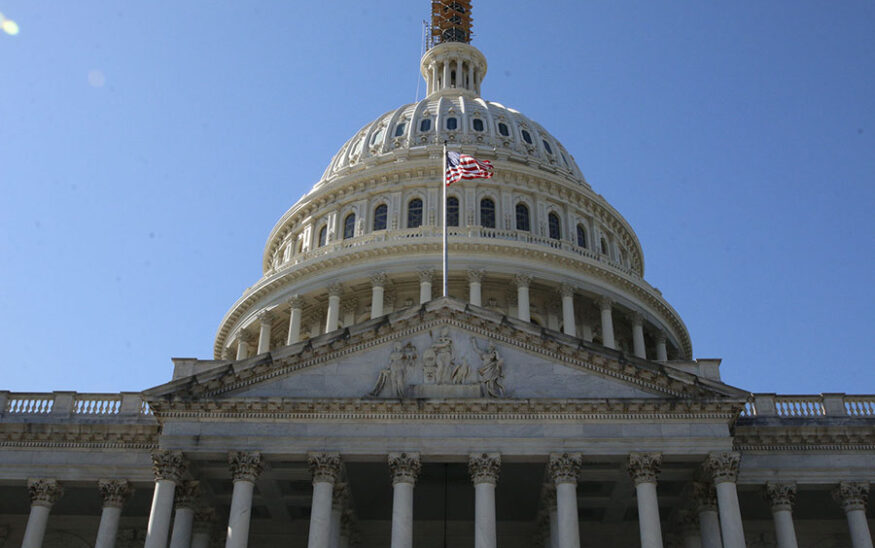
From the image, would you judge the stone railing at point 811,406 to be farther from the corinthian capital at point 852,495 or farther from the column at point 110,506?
the column at point 110,506

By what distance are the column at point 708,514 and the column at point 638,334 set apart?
2509cm

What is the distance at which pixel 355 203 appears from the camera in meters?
66.2

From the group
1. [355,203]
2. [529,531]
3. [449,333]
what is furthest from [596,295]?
[449,333]

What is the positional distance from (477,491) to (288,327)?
105 feet

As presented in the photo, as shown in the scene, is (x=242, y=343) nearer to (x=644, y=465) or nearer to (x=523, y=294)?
(x=523, y=294)

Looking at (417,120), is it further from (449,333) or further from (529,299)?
(449,333)

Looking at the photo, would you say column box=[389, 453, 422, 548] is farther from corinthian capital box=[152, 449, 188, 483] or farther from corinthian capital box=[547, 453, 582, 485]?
corinthian capital box=[152, 449, 188, 483]

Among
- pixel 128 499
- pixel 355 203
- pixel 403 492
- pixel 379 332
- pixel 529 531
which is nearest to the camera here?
pixel 403 492

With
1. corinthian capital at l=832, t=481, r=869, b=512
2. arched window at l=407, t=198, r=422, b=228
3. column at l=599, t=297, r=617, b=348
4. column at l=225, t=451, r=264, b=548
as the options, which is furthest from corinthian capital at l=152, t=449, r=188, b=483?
arched window at l=407, t=198, r=422, b=228

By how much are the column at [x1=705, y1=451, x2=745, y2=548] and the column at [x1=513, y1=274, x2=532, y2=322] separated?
24.0m

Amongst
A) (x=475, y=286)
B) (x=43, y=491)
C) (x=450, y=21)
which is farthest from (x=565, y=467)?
(x=450, y=21)

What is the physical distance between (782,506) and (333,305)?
30339 mm


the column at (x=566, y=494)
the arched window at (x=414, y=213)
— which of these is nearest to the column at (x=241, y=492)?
the column at (x=566, y=494)

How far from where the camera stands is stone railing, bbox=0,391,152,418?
1582 inches
